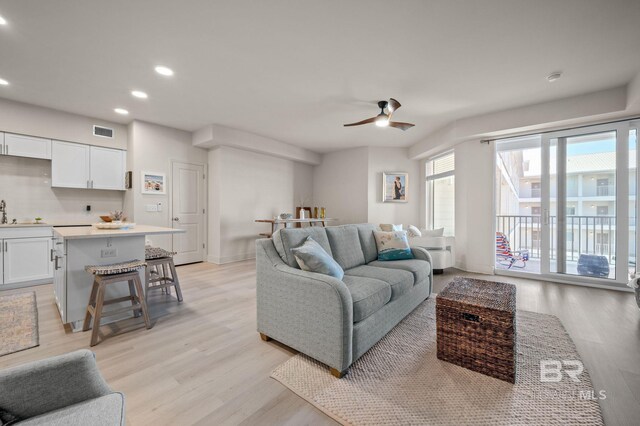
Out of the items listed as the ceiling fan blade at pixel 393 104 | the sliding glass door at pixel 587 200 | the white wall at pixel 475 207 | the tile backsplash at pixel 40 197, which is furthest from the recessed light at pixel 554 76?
the tile backsplash at pixel 40 197

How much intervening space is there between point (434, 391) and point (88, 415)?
1733 millimetres

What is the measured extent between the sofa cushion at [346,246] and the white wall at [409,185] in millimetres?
3385

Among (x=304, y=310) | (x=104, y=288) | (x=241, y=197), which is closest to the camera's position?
(x=304, y=310)

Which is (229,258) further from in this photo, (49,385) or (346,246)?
(49,385)

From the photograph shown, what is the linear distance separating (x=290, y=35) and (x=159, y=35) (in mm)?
1195

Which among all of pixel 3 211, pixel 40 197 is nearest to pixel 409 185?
pixel 40 197

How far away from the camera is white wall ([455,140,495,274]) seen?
463 cm

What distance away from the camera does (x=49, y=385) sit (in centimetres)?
87

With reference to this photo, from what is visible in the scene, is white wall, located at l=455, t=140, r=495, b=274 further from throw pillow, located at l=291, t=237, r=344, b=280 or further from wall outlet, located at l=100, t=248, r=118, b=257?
wall outlet, located at l=100, t=248, r=118, b=257

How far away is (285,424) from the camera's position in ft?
4.69

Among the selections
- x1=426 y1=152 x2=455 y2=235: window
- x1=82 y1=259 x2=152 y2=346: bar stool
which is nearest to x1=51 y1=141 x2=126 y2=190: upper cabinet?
x1=82 y1=259 x2=152 y2=346: bar stool

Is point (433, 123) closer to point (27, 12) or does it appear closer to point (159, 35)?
point (159, 35)

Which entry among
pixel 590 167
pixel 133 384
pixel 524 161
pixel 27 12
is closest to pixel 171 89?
pixel 27 12

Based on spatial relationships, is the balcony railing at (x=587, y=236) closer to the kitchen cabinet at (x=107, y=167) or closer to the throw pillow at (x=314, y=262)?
the throw pillow at (x=314, y=262)
